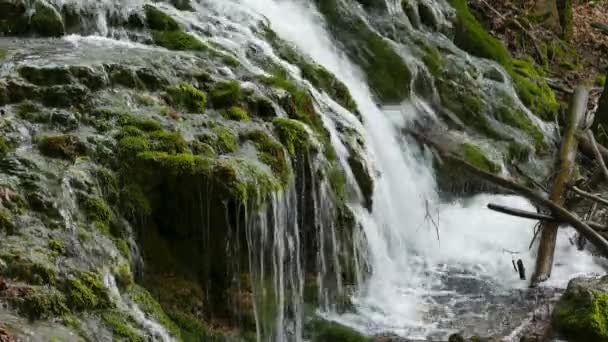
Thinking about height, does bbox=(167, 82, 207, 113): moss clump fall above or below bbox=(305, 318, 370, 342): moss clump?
above

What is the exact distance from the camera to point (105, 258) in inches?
200

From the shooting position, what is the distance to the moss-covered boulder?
6.24 meters

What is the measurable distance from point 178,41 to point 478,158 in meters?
5.16

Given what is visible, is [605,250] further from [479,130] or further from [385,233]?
[479,130]

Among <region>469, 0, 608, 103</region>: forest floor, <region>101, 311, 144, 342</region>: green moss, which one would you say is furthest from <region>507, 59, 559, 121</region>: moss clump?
<region>101, 311, 144, 342</region>: green moss

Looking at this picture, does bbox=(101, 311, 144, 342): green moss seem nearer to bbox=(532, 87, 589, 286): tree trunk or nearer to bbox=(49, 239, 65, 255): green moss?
bbox=(49, 239, 65, 255): green moss

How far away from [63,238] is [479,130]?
29.1 feet

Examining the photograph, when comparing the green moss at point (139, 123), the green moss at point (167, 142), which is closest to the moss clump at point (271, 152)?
the green moss at point (167, 142)

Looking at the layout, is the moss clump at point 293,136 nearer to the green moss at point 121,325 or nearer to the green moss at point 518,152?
the green moss at point 121,325

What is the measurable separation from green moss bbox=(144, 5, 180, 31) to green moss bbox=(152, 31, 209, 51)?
228 mm

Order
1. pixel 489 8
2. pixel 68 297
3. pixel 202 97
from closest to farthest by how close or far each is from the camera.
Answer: pixel 68 297 < pixel 202 97 < pixel 489 8

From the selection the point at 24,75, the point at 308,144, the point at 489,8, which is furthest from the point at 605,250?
the point at 489,8

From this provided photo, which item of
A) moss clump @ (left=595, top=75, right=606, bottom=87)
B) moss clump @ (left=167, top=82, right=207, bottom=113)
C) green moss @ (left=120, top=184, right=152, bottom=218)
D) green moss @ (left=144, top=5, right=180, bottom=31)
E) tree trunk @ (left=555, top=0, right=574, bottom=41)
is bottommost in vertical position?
green moss @ (left=120, top=184, right=152, bottom=218)

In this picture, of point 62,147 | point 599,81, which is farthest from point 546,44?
point 62,147
